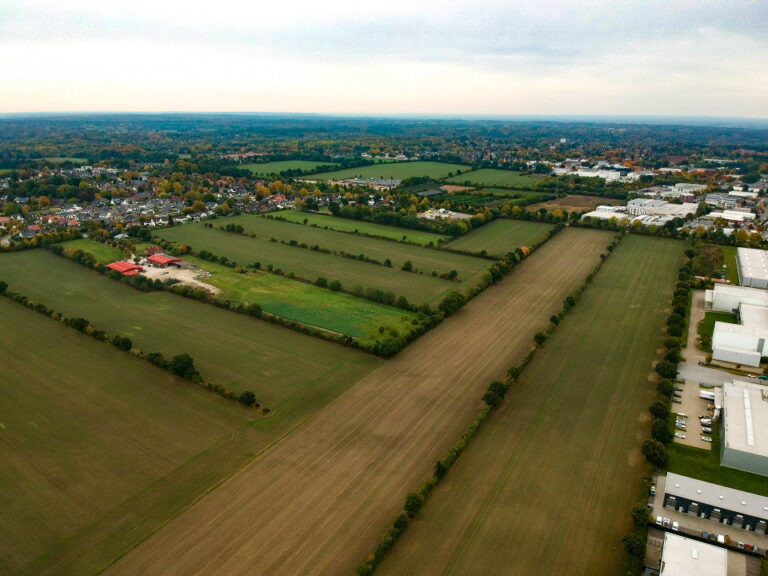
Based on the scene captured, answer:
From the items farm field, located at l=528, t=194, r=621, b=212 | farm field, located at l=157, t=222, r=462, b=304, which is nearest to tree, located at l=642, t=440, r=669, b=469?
farm field, located at l=157, t=222, r=462, b=304

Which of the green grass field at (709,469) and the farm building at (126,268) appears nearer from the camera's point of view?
the green grass field at (709,469)

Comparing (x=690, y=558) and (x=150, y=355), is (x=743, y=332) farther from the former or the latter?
(x=150, y=355)

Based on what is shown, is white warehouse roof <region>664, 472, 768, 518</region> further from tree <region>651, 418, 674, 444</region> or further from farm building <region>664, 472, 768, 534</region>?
tree <region>651, 418, 674, 444</region>

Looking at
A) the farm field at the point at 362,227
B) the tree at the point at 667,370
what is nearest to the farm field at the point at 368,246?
the farm field at the point at 362,227

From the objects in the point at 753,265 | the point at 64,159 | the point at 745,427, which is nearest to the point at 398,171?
the point at 753,265

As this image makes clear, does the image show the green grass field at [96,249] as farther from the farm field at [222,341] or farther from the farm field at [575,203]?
the farm field at [575,203]

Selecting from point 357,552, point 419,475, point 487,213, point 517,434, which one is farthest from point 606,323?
point 487,213
